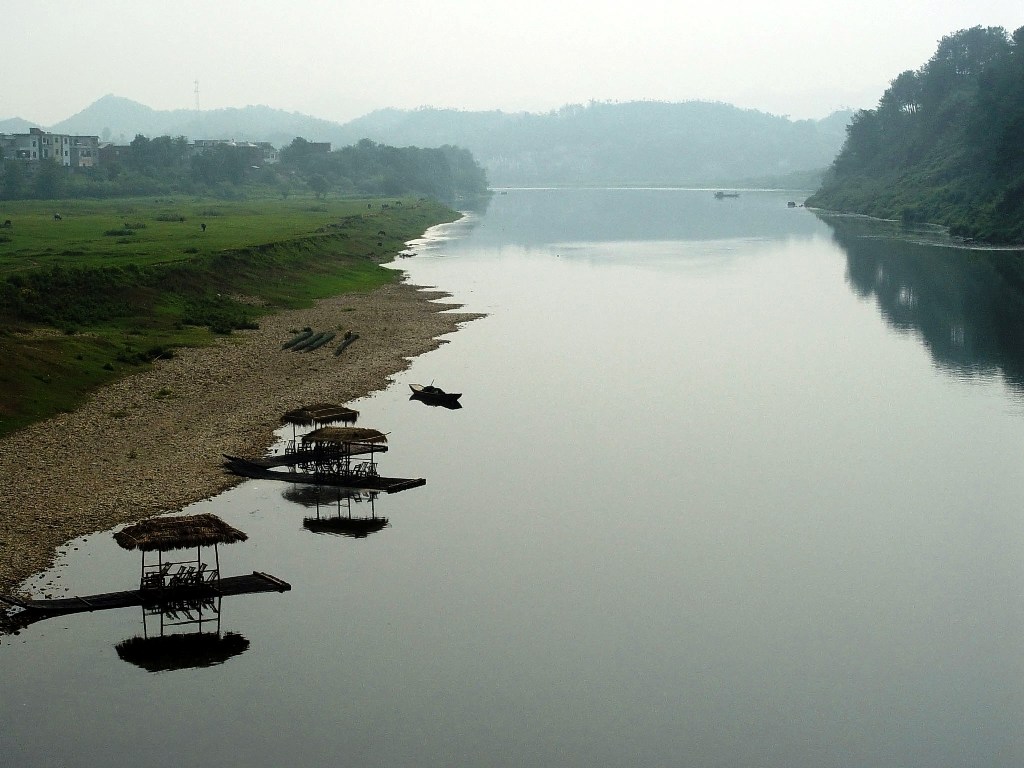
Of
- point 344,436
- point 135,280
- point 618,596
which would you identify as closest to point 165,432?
point 344,436

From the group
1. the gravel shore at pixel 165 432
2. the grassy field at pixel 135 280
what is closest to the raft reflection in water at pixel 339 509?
the gravel shore at pixel 165 432

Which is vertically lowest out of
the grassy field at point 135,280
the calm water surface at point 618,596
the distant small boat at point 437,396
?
the calm water surface at point 618,596

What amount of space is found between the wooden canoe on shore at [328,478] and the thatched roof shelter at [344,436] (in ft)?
2.71

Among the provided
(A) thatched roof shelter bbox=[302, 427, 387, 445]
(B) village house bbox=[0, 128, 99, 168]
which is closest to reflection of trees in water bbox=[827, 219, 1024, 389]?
(A) thatched roof shelter bbox=[302, 427, 387, 445]

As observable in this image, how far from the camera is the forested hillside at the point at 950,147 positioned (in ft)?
320

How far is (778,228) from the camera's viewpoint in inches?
4892

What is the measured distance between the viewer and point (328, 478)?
27781mm

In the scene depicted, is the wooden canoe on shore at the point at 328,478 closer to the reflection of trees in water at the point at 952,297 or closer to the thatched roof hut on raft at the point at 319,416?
the thatched roof hut on raft at the point at 319,416

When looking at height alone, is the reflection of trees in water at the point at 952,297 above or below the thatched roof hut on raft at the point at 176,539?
above

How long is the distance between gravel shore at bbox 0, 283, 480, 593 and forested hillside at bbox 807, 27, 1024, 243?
6500 cm

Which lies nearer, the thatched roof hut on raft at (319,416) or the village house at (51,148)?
the thatched roof hut on raft at (319,416)

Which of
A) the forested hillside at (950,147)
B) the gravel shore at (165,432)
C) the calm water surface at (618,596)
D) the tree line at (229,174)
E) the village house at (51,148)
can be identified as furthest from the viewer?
the village house at (51,148)

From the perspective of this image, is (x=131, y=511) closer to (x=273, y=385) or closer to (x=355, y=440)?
(x=355, y=440)

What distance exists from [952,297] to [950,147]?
76.5m
